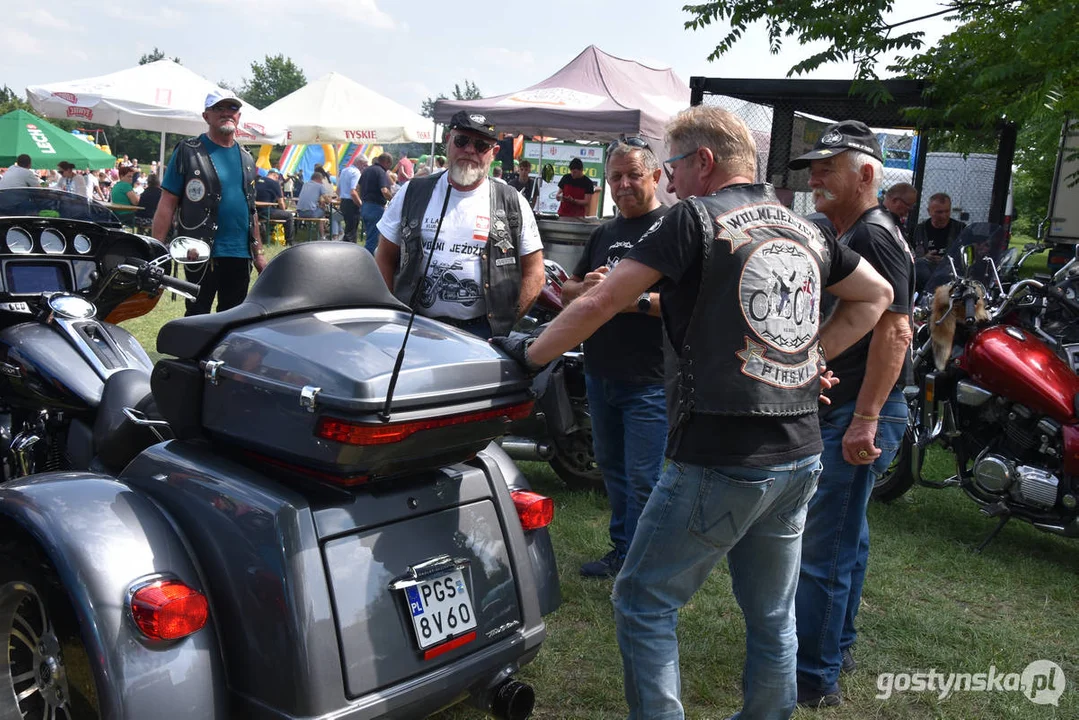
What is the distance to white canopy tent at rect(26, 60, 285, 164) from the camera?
14805 mm

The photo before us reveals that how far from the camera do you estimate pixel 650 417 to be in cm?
374

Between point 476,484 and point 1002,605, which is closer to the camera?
point 476,484

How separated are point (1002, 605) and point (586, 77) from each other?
38.3 ft

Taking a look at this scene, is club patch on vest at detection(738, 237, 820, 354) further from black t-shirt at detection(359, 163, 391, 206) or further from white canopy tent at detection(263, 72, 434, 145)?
white canopy tent at detection(263, 72, 434, 145)

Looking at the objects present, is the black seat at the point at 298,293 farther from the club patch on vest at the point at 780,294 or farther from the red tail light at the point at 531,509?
the club patch on vest at the point at 780,294

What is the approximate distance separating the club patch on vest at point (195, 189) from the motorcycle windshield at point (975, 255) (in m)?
4.18

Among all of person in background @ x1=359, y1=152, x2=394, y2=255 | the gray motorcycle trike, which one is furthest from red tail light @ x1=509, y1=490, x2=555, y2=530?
person in background @ x1=359, y1=152, x2=394, y2=255

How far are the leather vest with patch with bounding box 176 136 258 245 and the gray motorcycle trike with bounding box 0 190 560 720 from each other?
3503 mm

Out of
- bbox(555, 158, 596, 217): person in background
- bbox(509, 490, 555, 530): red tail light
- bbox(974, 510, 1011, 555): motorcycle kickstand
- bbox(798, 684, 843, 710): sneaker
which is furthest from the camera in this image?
bbox(555, 158, 596, 217): person in background

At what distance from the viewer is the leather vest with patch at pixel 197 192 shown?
557 centimetres

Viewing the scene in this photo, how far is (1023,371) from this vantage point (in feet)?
15.0

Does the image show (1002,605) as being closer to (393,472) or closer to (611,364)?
(611,364)

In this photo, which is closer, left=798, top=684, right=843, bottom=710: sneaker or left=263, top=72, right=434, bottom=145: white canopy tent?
left=798, top=684, right=843, bottom=710: sneaker

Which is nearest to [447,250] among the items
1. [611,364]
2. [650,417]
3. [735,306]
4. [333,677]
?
[611,364]
